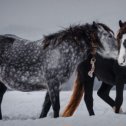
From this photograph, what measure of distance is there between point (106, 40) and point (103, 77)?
107 cm

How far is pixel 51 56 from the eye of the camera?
5227 mm

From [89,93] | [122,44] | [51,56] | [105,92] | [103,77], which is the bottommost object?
[105,92]

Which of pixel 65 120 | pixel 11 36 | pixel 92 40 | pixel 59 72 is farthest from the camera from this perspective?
pixel 11 36

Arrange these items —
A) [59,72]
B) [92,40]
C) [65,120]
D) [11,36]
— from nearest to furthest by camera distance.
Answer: [65,120]
[59,72]
[92,40]
[11,36]

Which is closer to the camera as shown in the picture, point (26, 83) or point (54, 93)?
point (54, 93)

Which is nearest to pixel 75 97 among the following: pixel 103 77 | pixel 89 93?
pixel 89 93

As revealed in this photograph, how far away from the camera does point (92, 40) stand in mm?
5484

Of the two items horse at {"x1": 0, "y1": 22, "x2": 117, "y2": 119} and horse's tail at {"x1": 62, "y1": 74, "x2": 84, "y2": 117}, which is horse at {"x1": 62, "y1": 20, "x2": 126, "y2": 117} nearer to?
horse's tail at {"x1": 62, "y1": 74, "x2": 84, "y2": 117}

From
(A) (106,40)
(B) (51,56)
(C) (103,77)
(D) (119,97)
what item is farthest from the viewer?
(C) (103,77)

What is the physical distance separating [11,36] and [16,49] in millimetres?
480

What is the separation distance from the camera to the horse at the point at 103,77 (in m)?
5.71

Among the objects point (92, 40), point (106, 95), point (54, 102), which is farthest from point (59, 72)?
point (106, 95)

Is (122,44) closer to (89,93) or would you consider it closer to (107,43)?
(107,43)

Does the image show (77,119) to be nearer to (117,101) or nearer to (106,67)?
(117,101)
